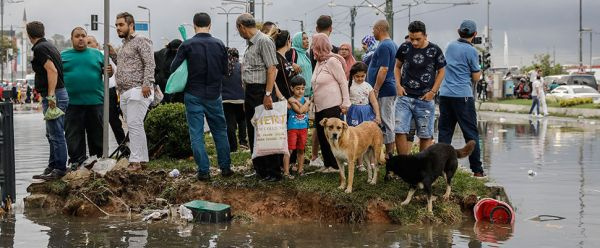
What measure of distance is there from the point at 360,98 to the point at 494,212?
240 cm

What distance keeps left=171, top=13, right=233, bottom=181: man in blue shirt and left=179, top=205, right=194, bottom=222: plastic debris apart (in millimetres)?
966

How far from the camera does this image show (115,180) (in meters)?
10.6

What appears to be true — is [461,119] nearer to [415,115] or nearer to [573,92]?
[415,115]

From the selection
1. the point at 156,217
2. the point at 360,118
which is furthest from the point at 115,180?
the point at 360,118

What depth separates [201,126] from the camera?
35.0ft

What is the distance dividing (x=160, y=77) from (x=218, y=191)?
488 cm

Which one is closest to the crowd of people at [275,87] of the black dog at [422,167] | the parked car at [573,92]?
the black dog at [422,167]

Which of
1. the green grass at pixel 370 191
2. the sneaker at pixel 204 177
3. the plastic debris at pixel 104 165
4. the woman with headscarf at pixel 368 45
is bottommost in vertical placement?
the green grass at pixel 370 191

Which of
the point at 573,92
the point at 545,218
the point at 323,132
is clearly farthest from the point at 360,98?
the point at 573,92

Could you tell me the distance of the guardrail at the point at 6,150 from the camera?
9789 mm

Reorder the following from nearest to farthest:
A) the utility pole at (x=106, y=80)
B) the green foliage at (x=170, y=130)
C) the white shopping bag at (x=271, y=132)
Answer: the white shopping bag at (x=271, y=132), the utility pole at (x=106, y=80), the green foliage at (x=170, y=130)

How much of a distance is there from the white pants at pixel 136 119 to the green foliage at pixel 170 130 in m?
1.22

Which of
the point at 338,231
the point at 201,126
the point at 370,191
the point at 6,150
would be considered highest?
the point at 201,126

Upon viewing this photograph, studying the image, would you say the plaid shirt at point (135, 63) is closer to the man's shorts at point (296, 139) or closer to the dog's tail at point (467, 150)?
the man's shorts at point (296, 139)
